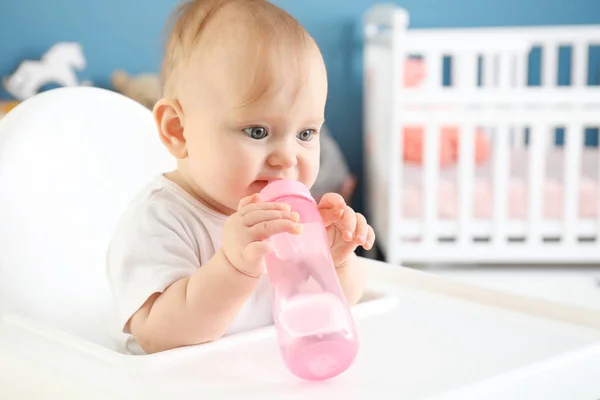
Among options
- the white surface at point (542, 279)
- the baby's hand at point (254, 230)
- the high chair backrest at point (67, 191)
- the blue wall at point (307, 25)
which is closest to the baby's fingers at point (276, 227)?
the baby's hand at point (254, 230)

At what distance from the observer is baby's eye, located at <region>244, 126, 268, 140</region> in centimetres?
61

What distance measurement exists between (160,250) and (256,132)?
0.12m

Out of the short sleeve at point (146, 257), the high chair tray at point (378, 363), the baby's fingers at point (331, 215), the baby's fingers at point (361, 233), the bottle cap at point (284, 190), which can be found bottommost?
the high chair tray at point (378, 363)

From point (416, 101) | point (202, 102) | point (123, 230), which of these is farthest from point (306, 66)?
point (416, 101)

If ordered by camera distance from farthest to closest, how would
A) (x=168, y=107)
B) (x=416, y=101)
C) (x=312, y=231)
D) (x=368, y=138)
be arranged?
(x=368, y=138) < (x=416, y=101) < (x=168, y=107) < (x=312, y=231)

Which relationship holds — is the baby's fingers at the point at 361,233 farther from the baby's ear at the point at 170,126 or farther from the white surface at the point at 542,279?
the white surface at the point at 542,279

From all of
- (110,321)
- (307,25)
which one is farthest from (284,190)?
(307,25)

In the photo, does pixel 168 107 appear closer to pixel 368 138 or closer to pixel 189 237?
pixel 189 237

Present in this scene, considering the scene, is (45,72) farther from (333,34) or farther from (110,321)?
(110,321)

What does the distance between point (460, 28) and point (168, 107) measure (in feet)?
8.64

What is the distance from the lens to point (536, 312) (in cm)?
68

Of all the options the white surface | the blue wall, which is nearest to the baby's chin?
the white surface

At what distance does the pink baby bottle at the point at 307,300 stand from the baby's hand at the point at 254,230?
0.01m

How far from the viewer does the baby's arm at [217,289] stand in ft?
1.75
